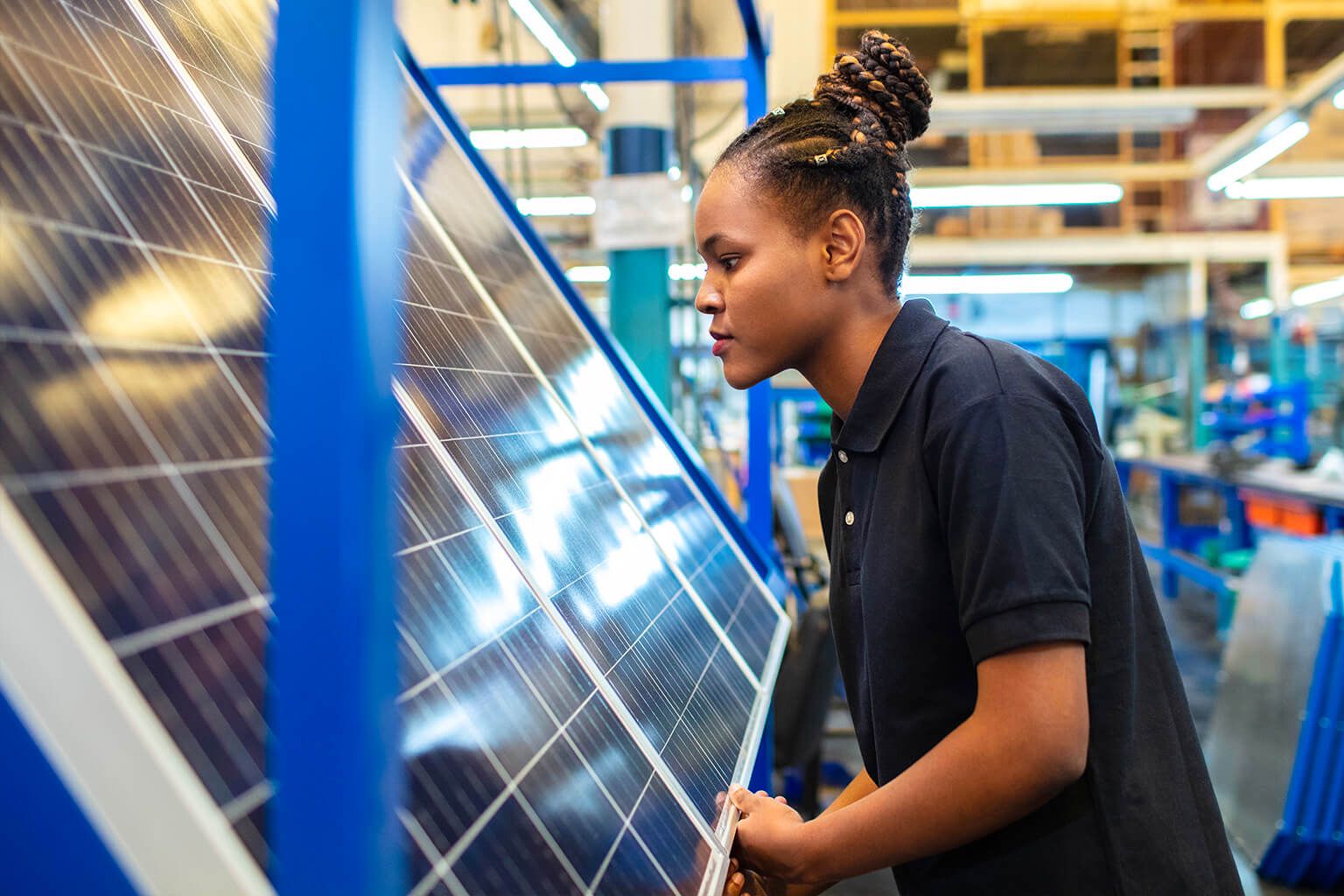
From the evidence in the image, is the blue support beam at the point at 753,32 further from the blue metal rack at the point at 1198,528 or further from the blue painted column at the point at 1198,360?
the blue painted column at the point at 1198,360

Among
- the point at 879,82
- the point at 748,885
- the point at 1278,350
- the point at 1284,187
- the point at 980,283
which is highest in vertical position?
the point at 879,82

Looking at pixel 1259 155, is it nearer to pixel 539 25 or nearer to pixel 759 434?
pixel 539 25

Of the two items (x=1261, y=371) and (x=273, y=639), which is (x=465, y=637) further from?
(x=1261, y=371)

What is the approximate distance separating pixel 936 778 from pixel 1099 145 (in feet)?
52.1

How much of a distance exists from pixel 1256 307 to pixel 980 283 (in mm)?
4893

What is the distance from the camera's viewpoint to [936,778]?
1.20 metres

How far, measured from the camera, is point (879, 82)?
58.6 inches

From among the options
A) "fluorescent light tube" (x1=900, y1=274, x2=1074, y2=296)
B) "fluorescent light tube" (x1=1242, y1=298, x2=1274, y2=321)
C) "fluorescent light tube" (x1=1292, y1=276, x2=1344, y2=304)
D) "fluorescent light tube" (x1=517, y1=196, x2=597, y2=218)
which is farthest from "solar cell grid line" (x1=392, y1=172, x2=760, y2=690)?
"fluorescent light tube" (x1=1242, y1=298, x2=1274, y2=321)

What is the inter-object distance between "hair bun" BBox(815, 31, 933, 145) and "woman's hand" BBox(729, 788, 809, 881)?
3.19 feet

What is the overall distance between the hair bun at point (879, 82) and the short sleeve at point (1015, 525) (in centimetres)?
53

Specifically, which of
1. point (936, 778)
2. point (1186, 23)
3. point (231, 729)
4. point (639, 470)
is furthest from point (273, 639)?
point (1186, 23)

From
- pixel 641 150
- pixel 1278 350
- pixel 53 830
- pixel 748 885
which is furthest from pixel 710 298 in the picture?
pixel 1278 350

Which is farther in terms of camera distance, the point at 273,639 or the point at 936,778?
the point at 936,778

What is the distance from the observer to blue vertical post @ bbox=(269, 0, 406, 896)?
0.56 m
